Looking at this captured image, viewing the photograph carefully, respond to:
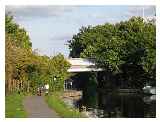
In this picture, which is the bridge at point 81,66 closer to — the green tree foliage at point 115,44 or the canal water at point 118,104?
the green tree foliage at point 115,44

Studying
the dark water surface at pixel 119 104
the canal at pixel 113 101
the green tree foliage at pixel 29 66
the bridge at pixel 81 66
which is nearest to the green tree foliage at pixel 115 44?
the bridge at pixel 81 66

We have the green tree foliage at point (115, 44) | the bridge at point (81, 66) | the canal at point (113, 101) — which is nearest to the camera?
the canal at point (113, 101)

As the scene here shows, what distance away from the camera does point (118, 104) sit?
11.3 m

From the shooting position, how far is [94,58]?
13898 mm

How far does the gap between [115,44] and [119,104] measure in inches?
138

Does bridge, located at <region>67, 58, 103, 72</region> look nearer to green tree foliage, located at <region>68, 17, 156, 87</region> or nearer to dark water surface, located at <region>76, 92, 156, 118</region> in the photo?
green tree foliage, located at <region>68, 17, 156, 87</region>

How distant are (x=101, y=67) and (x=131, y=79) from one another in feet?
4.23

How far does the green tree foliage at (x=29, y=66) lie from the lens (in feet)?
32.4

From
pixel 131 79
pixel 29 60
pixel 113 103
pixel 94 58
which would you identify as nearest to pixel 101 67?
pixel 94 58

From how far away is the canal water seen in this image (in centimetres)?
921

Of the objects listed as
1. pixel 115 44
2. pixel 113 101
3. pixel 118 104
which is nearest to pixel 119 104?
pixel 118 104

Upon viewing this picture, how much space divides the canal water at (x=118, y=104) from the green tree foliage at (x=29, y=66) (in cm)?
83
